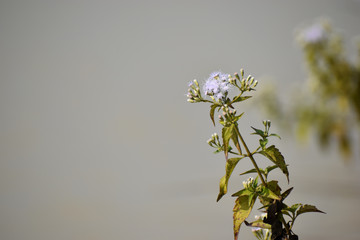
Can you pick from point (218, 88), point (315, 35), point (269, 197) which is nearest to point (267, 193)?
point (269, 197)

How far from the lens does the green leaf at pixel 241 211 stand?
0.43 meters

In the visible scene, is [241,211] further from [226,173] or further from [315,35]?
[315,35]

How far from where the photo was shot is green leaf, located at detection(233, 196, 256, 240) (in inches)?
16.7

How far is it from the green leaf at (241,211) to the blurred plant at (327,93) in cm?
170

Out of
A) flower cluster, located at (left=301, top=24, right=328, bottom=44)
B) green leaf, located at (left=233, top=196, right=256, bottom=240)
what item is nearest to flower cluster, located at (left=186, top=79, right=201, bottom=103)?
green leaf, located at (left=233, top=196, right=256, bottom=240)

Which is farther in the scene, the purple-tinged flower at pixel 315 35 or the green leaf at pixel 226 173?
the purple-tinged flower at pixel 315 35

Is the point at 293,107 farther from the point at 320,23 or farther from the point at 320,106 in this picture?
the point at 320,23

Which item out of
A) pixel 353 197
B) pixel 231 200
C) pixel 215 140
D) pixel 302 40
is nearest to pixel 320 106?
pixel 302 40

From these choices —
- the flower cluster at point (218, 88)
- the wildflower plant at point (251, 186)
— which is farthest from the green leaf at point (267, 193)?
the flower cluster at point (218, 88)

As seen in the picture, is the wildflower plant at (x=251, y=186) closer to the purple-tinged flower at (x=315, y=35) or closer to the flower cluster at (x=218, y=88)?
the flower cluster at (x=218, y=88)

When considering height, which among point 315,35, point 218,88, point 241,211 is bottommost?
point 241,211

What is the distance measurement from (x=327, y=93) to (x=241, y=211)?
1760 millimetres

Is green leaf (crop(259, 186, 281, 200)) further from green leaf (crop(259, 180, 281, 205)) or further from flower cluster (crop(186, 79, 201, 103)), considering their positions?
flower cluster (crop(186, 79, 201, 103))

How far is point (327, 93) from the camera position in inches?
79.3
